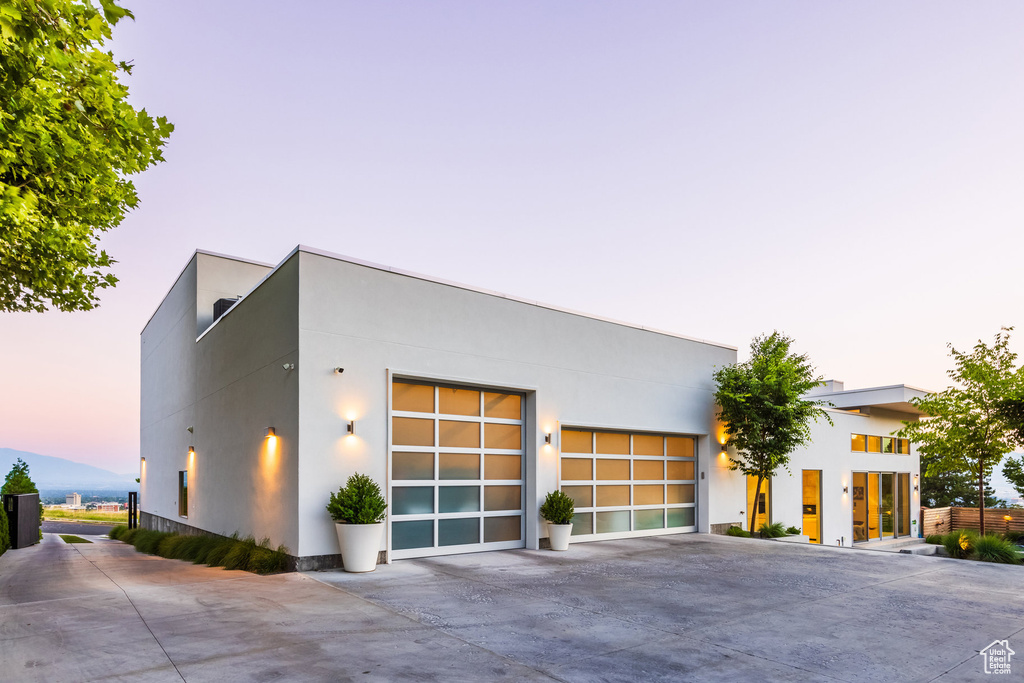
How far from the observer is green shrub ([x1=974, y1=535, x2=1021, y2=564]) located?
11578 millimetres

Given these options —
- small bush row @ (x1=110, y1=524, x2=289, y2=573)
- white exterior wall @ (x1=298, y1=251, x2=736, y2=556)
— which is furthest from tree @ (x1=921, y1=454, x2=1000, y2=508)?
small bush row @ (x1=110, y1=524, x2=289, y2=573)

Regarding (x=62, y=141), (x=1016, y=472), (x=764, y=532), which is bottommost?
(x=764, y=532)

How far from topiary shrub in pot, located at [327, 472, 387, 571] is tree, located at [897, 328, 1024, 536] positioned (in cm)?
1494

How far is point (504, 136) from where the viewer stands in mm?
19000

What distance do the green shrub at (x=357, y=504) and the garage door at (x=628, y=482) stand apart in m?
4.77

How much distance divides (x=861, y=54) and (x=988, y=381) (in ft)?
29.3

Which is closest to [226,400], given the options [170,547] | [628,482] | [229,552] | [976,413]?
[170,547]

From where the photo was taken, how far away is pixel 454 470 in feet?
35.7

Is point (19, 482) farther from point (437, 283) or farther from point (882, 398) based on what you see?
point (882, 398)

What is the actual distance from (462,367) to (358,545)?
3599 millimetres

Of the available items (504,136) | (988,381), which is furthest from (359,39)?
(988,381)

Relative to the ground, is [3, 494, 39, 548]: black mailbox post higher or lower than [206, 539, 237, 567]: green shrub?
lower

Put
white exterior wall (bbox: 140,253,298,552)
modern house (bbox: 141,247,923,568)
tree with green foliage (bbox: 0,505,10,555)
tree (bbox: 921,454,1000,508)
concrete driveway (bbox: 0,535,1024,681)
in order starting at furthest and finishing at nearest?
tree (bbox: 921,454,1000,508) < tree with green foliage (bbox: 0,505,10,555) < white exterior wall (bbox: 140,253,298,552) < modern house (bbox: 141,247,923,568) < concrete driveway (bbox: 0,535,1024,681)

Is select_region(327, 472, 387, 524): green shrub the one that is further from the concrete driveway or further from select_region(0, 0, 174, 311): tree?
select_region(0, 0, 174, 311): tree
